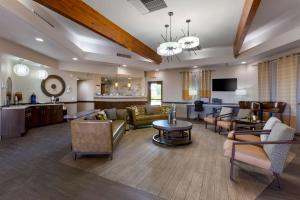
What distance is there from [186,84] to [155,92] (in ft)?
6.90

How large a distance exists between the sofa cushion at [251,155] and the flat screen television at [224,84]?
5285 millimetres

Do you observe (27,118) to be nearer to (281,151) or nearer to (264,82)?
(281,151)

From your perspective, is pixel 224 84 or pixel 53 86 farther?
pixel 224 84

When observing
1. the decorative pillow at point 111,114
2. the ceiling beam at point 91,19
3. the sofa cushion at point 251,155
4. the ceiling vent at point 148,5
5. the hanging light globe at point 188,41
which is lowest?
the sofa cushion at point 251,155

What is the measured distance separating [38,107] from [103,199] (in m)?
5.69

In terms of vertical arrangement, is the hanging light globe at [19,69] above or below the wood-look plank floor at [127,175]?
above

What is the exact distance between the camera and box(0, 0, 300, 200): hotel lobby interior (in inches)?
91.8

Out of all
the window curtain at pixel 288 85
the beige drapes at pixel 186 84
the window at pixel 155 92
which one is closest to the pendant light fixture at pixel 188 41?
the window curtain at pixel 288 85

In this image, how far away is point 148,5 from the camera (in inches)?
136

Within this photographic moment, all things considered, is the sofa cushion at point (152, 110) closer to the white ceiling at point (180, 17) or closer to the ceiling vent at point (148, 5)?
the white ceiling at point (180, 17)

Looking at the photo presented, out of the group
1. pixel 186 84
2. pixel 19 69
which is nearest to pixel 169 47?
pixel 186 84

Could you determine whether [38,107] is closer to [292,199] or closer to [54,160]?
[54,160]

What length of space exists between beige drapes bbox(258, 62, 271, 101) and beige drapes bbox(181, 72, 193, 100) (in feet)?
10.3

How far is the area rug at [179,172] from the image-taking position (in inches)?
85.8
